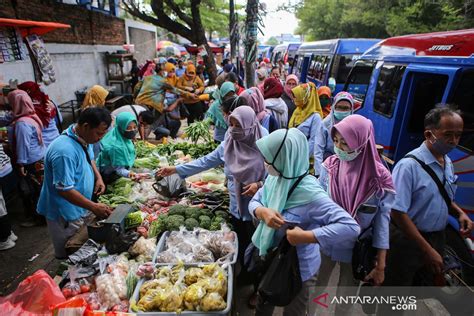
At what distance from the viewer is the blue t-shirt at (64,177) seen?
2678mm

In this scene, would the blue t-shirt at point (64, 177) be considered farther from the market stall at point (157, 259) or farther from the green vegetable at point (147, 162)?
the green vegetable at point (147, 162)

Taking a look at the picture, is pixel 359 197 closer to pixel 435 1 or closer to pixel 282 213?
pixel 282 213

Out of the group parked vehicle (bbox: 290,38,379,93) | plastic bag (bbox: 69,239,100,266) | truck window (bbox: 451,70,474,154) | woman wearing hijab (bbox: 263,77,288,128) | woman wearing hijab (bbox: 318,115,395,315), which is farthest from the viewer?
parked vehicle (bbox: 290,38,379,93)

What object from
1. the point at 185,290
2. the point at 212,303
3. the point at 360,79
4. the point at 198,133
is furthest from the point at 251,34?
the point at 212,303

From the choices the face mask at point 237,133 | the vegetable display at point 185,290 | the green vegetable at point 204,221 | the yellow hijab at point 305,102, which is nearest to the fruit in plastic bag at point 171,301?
the vegetable display at point 185,290

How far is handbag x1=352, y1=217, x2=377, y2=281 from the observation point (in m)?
2.34

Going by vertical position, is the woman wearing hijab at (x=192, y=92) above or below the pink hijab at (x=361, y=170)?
below

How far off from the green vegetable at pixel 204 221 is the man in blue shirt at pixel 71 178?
82 cm

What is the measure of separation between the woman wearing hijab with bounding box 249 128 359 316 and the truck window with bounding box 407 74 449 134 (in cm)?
346

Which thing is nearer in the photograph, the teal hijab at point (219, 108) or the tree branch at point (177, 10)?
the teal hijab at point (219, 108)

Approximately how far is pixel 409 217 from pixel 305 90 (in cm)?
251

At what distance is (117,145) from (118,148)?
4 centimetres

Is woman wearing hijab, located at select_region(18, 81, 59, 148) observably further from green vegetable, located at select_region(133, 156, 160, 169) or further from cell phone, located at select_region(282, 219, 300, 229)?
cell phone, located at select_region(282, 219, 300, 229)

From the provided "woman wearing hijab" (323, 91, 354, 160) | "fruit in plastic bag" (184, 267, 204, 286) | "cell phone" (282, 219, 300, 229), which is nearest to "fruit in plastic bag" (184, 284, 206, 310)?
"fruit in plastic bag" (184, 267, 204, 286)
